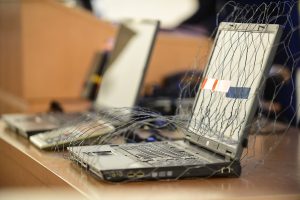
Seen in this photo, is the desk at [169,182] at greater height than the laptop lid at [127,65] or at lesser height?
lesser

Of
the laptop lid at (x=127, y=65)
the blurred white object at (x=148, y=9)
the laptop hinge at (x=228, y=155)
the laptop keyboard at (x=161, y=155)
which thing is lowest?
the laptop keyboard at (x=161, y=155)

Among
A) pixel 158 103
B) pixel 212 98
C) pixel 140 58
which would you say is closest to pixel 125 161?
pixel 212 98

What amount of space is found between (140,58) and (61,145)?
0.51 meters

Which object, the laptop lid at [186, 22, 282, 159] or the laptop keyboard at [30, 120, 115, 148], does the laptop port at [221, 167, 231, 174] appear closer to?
the laptop lid at [186, 22, 282, 159]

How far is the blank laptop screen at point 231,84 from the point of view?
1.05m

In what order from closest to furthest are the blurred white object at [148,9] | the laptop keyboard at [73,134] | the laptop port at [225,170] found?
the laptop port at [225,170], the laptop keyboard at [73,134], the blurred white object at [148,9]

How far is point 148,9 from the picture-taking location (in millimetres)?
4301

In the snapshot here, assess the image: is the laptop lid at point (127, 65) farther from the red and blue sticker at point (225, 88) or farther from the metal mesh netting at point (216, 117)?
the red and blue sticker at point (225, 88)

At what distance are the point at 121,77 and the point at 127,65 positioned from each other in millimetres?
44

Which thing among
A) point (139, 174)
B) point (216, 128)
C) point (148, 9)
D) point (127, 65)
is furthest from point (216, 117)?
point (148, 9)

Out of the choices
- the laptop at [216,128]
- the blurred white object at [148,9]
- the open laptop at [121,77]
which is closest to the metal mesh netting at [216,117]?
the laptop at [216,128]

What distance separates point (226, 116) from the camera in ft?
3.59

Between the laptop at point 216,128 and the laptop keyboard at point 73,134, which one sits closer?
the laptop at point 216,128

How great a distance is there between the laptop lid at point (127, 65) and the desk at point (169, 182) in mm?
379
